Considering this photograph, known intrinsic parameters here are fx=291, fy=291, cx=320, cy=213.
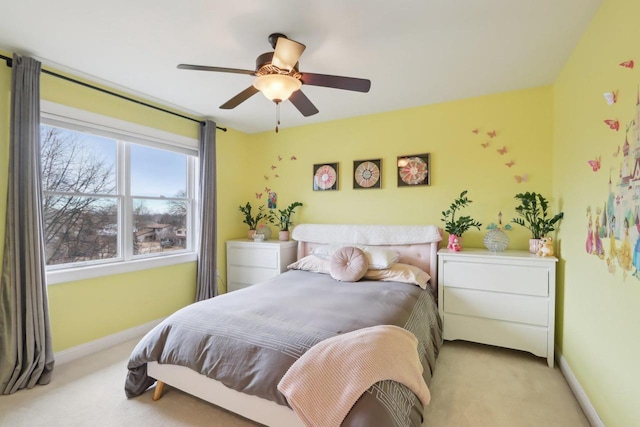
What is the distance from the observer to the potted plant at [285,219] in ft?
12.6

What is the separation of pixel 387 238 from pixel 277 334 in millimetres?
1869

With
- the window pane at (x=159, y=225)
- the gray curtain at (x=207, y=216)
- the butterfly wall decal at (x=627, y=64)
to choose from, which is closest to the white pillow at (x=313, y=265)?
the gray curtain at (x=207, y=216)

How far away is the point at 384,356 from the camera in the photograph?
55.1 inches

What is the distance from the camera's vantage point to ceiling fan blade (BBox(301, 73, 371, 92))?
5.79ft

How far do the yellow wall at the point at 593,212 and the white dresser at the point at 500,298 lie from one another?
0.47 ft

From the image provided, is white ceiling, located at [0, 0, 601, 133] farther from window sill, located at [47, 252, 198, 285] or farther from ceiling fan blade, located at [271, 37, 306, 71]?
window sill, located at [47, 252, 198, 285]

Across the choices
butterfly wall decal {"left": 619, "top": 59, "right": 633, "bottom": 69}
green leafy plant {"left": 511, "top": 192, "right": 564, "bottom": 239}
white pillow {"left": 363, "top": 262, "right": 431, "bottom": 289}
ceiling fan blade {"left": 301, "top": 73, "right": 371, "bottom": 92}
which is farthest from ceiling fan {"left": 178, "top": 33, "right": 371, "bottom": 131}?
green leafy plant {"left": 511, "top": 192, "right": 564, "bottom": 239}

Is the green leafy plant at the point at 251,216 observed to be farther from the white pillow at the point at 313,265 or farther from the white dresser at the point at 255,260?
the white pillow at the point at 313,265

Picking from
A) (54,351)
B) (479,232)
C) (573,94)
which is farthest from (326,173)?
(54,351)

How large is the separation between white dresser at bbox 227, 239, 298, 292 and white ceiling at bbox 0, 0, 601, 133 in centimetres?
183

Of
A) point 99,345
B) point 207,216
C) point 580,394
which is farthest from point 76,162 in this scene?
point 580,394

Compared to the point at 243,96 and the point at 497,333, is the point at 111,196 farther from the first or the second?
the point at 497,333

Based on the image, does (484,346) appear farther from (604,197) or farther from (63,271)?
(63,271)

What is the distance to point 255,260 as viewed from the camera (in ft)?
12.1
